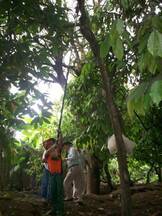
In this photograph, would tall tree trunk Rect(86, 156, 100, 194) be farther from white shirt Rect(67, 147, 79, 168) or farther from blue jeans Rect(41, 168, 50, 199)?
blue jeans Rect(41, 168, 50, 199)

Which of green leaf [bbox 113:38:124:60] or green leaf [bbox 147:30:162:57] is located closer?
green leaf [bbox 147:30:162:57]

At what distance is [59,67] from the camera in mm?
10992

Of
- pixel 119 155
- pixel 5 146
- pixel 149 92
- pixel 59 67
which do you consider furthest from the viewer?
pixel 59 67

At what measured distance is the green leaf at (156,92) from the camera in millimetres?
1786

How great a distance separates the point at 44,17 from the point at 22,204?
3.68 meters

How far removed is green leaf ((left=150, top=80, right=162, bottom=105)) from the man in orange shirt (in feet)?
18.7

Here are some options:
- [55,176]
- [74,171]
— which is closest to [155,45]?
[55,176]

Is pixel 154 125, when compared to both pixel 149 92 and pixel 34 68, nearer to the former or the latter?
pixel 34 68

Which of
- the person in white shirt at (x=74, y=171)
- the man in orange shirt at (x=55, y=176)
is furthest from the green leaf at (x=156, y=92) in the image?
the person in white shirt at (x=74, y=171)

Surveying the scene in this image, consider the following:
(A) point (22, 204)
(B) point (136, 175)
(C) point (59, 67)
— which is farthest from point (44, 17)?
(B) point (136, 175)

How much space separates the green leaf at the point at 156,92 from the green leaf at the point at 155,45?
118mm

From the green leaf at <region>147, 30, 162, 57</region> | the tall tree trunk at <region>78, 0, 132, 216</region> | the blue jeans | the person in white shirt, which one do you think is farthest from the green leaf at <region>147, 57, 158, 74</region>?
the person in white shirt

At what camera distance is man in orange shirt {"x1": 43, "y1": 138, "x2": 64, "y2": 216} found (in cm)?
750

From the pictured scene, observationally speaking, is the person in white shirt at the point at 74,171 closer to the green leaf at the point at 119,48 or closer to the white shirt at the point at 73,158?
the white shirt at the point at 73,158
